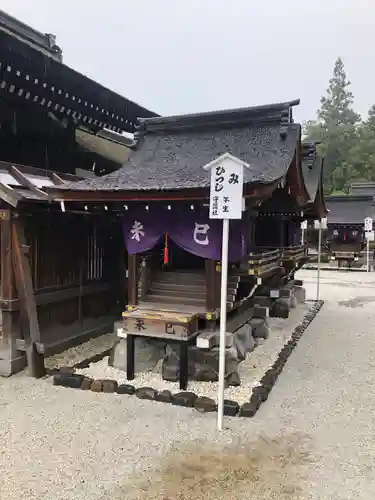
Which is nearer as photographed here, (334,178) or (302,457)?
(302,457)

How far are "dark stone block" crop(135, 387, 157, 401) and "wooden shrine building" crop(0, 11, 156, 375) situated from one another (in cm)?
155

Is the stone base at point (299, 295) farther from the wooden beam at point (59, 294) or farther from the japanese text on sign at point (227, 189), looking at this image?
the japanese text on sign at point (227, 189)

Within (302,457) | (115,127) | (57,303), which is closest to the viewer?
(302,457)

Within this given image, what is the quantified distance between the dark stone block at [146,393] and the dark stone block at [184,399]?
268mm

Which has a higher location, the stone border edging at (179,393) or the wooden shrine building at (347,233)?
the wooden shrine building at (347,233)

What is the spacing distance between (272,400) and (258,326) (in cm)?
305

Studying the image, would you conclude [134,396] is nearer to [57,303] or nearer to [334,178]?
[57,303]

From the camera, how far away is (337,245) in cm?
2658

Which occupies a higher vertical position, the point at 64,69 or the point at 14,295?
the point at 64,69

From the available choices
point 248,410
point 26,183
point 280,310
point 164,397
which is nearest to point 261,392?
point 248,410

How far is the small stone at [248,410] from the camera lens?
16.6 ft

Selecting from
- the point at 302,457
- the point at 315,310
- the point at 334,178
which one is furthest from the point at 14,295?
the point at 334,178

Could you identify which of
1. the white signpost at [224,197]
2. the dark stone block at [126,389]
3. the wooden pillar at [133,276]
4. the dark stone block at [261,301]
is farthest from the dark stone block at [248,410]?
the dark stone block at [261,301]

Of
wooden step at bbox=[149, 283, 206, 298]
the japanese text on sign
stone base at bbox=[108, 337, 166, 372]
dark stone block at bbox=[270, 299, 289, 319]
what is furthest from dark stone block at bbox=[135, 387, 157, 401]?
dark stone block at bbox=[270, 299, 289, 319]
